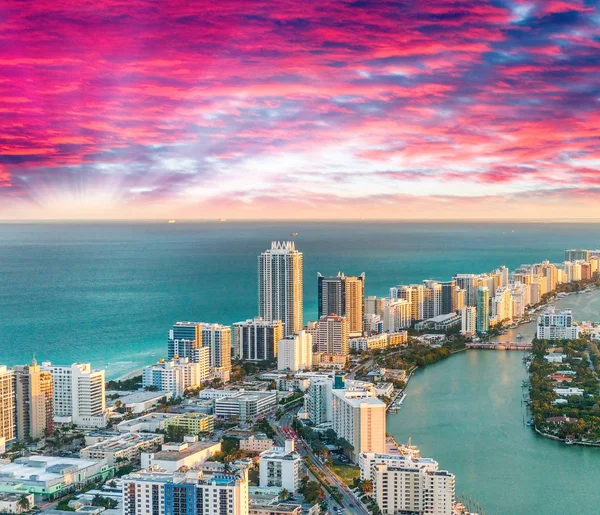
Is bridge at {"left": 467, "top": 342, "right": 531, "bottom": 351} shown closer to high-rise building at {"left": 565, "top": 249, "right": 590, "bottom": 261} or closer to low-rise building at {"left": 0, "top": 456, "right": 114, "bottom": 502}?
low-rise building at {"left": 0, "top": 456, "right": 114, "bottom": 502}

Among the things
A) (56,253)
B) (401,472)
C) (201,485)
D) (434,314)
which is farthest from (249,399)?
(56,253)

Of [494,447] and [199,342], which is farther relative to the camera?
[199,342]

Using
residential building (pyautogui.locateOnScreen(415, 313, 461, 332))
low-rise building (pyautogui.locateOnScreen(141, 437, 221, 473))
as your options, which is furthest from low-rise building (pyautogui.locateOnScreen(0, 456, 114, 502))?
residential building (pyautogui.locateOnScreen(415, 313, 461, 332))

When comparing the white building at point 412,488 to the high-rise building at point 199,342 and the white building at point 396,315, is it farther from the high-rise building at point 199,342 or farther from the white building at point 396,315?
the white building at point 396,315

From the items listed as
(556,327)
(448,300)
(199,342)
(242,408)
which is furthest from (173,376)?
(448,300)

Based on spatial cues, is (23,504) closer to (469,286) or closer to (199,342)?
(199,342)

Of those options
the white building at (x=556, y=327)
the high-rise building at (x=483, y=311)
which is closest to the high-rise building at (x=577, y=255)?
the high-rise building at (x=483, y=311)
